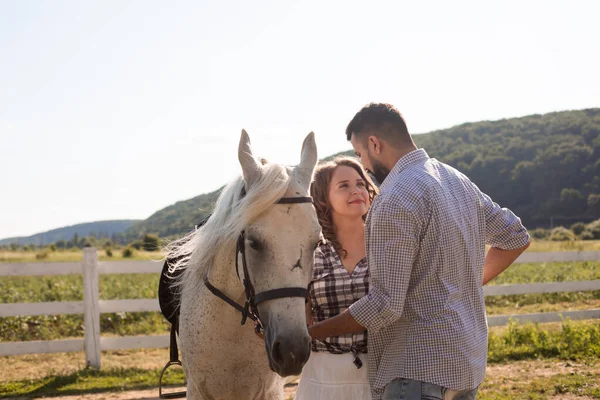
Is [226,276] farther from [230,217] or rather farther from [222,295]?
[230,217]

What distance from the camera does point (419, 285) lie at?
7.55ft

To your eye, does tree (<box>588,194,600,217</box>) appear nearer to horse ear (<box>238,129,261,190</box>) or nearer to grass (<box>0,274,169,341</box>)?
grass (<box>0,274,169,341</box>)

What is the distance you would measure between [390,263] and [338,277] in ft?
2.44

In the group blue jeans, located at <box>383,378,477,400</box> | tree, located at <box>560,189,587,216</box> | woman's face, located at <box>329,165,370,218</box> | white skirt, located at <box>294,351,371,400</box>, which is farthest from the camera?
tree, located at <box>560,189,587,216</box>

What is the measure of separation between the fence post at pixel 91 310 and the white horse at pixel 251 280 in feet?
15.5

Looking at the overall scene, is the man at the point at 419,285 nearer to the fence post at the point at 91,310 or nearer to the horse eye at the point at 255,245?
the horse eye at the point at 255,245

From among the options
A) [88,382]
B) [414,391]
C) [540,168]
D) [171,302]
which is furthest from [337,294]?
[540,168]

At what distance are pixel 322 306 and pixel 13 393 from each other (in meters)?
5.46

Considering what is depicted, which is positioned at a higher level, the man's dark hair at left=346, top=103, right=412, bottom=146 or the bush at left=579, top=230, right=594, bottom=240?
the man's dark hair at left=346, top=103, right=412, bottom=146

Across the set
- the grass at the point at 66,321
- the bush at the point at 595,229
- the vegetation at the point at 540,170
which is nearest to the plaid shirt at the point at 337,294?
the grass at the point at 66,321

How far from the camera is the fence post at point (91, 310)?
757cm

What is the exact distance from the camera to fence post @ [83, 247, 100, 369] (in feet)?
24.8

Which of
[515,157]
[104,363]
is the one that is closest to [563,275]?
[104,363]

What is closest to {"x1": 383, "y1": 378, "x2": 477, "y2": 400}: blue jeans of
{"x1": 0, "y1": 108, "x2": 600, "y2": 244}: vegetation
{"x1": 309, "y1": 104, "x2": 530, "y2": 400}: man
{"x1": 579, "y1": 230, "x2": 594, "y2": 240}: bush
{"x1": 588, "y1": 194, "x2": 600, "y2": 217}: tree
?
{"x1": 309, "y1": 104, "x2": 530, "y2": 400}: man
